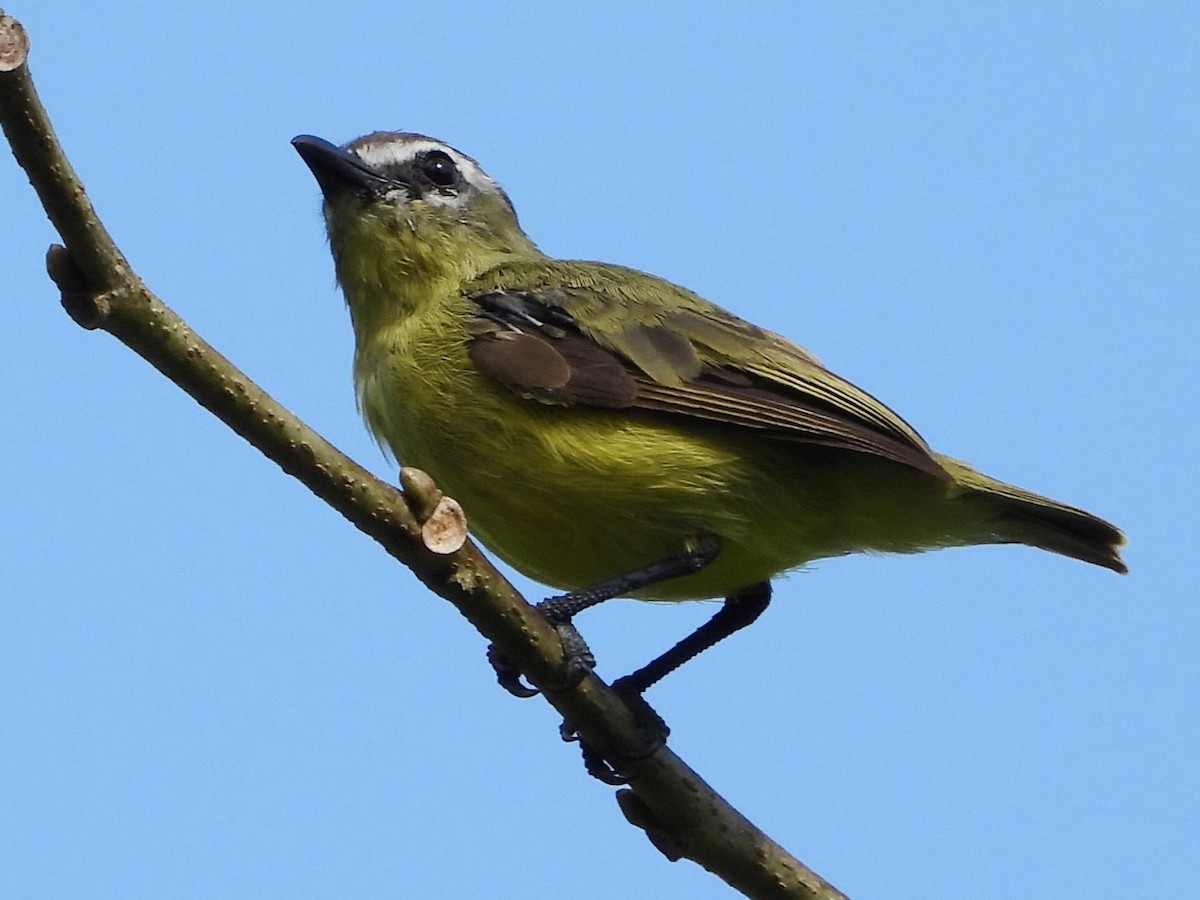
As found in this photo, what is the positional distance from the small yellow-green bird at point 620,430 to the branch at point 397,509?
1.81ft

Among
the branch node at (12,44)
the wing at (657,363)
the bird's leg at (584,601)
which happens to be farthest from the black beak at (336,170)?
the branch node at (12,44)

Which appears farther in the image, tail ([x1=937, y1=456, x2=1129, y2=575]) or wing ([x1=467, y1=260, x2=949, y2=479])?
tail ([x1=937, y1=456, x2=1129, y2=575])

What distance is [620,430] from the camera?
206 inches

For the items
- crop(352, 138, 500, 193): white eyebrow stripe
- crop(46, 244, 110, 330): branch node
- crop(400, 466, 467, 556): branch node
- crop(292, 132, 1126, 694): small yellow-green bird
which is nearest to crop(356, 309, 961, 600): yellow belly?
crop(292, 132, 1126, 694): small yellow-green bird

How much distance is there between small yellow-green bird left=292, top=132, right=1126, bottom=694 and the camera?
17.0 ft

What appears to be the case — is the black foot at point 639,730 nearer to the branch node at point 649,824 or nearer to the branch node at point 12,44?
the branch node at point 649,824

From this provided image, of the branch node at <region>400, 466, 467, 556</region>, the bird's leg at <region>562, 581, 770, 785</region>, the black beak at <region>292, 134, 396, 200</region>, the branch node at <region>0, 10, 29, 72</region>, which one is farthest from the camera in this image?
the black beak at <region>292, 134, 396, 200</region>

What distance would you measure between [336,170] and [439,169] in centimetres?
55

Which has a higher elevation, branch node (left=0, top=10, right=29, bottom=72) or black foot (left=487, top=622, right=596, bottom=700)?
black foot (left=487, top=622, right=596, bottom=700)

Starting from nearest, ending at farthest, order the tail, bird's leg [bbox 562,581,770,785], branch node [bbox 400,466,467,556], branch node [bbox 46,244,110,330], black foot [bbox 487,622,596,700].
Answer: branch node [bbox 46,244,110,330]
branch node [bbox 400,466,467,556]
black foot [bbox 487,622,596,700]
bird's leg [bbox 562,581,770,785]
the tail

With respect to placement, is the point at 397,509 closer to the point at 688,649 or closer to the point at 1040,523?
the point at 688,649

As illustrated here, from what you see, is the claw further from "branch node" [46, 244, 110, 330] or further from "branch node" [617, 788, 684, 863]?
"branch node" [46, 244, 110, 330]

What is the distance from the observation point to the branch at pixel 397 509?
10.7 ft

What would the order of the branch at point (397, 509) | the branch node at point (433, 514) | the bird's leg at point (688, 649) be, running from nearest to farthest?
1. the branch at point (397, 509)
2. the branch node at point (433, 514)
3. the bird's leg at point (688, 649)
